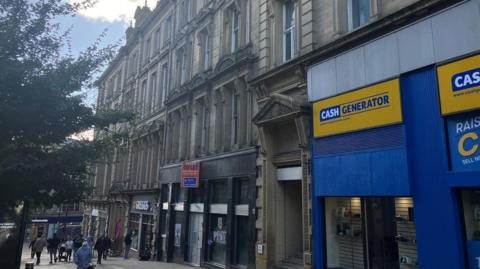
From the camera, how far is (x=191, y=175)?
801 inches

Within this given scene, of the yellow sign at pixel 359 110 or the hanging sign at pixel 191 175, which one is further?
the hanging sign at pixel 191 175

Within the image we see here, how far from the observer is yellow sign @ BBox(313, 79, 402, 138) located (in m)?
10.5

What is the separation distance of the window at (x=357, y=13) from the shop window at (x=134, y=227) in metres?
21.7

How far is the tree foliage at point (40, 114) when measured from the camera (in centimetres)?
1017

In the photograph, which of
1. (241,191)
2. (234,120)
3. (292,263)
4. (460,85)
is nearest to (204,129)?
(234,120)

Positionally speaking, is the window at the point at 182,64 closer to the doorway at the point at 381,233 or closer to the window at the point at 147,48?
the window at the point at 147,48

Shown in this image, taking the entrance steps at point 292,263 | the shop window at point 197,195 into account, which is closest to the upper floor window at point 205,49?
the shop window at point 197,195

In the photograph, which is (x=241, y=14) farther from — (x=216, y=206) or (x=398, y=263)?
(x=398, y=263)

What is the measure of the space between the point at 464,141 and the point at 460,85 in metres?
1.26

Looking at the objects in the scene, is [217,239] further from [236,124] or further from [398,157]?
[398,157]

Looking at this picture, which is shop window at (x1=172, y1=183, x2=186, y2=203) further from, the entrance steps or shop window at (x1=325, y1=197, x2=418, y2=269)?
shop window at (x1=325, y1=197, x2=418, y2=269)

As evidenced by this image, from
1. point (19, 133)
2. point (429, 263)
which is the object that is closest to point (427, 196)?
point (429, 263)

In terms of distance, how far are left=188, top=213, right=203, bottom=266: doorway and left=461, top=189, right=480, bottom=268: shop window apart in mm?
13063

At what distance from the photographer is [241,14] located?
18.9 meters
